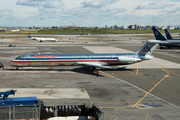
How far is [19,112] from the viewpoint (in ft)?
47.0

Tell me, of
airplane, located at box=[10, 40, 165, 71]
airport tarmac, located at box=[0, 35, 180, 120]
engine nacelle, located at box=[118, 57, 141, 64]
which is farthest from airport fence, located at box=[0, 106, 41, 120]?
engine nacelle, located at box=[118, 57, 141, 64]

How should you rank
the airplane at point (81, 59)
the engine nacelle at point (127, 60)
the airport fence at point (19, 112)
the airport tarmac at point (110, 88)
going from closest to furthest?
the airport fence at point (19, 112), the airport tarmac at point (110, 88), the airplane at point (81, 59), the engine nacelle at point (127, 60)

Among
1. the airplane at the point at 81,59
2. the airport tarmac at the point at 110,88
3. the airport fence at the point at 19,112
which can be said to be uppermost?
the airplane at the point at 81,59

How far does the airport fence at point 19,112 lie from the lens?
14.1m

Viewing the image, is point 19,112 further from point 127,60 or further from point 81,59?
point 127,60

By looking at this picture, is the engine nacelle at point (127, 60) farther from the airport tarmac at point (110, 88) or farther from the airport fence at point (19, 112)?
the airport fence at point (19, 112)

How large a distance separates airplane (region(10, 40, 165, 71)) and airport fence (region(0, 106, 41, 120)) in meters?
25.3

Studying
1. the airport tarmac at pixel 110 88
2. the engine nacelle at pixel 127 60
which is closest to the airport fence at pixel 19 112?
the airport tarmac at pixel 110 88

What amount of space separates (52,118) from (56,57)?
2645 cm

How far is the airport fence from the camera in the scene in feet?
46.2

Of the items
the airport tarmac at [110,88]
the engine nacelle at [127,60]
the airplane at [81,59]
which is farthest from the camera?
the engine nacelle at [127,60]

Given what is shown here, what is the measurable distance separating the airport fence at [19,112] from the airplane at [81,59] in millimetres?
25266

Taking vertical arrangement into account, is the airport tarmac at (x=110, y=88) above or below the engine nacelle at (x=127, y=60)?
below

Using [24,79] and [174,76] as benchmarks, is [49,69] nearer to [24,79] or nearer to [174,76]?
[24,79]
